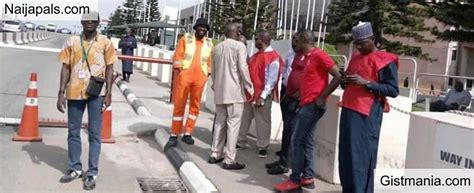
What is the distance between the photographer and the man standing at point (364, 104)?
4.58m

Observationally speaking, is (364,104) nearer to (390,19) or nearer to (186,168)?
(186,168)

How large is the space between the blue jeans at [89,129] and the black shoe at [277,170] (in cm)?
198

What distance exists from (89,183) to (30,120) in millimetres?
2316

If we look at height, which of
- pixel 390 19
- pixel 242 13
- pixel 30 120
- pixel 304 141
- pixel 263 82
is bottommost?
pixel 30 120

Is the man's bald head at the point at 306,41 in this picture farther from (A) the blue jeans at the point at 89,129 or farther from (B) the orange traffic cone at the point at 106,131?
(B) the orange traffic cone at the point at 106,131

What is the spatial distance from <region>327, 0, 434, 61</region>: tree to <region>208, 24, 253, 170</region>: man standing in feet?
92.0

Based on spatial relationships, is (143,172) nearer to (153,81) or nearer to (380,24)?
(153,81)

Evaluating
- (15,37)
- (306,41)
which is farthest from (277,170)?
(15,37)

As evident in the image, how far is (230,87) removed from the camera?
6.60m

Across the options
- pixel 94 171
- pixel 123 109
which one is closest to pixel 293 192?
pixel 94 171

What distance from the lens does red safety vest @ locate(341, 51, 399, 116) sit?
461 cm

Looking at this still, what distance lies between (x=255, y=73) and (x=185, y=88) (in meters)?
1.00

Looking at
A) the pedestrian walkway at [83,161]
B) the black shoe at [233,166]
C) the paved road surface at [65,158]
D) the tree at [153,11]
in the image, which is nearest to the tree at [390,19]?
the paved road surface at [65,158]

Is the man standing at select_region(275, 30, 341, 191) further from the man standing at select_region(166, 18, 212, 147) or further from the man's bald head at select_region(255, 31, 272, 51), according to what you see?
the man standing at select_region(166, 18, 212, 147)
